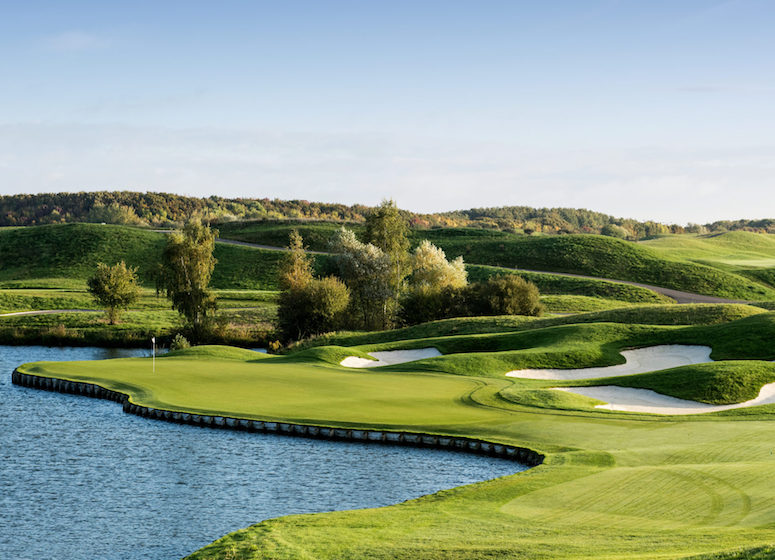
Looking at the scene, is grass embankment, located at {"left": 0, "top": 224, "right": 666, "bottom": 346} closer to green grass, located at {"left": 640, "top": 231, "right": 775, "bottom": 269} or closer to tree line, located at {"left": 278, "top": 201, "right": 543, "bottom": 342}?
tree line, located at {"left": 278, "top": 201, "right": 543, "bottom": 342}

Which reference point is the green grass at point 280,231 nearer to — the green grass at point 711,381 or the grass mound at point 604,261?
the grass mound at point 604,261

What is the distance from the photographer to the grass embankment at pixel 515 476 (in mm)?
15250

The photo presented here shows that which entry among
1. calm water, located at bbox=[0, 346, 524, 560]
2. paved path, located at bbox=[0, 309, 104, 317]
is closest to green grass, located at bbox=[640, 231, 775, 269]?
paved path, located at bbox=[0, 309, 104, 317]

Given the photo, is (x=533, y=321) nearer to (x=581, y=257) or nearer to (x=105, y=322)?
(x=105, y=322)

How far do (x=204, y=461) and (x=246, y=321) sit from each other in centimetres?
4715

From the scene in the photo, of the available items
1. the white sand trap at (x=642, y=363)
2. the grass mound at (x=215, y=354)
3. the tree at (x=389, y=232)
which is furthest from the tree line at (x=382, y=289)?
the white sand trap at (x=642, y=363)

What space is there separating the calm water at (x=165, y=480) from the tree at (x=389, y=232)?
4234cm

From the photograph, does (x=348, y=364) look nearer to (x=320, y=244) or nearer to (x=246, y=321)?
(x=246, y=321)

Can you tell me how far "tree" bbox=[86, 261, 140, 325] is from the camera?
6925 centimetres

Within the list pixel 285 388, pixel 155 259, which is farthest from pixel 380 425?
pixel 155 259

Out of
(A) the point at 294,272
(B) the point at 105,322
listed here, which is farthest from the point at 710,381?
(B) the point at 105,322

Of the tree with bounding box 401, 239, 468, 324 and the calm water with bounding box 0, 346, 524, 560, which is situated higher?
the tree with bounding box 401, 239, 468, 324

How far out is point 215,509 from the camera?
20922 millimetres

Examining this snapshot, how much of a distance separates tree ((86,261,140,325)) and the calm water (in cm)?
3743
